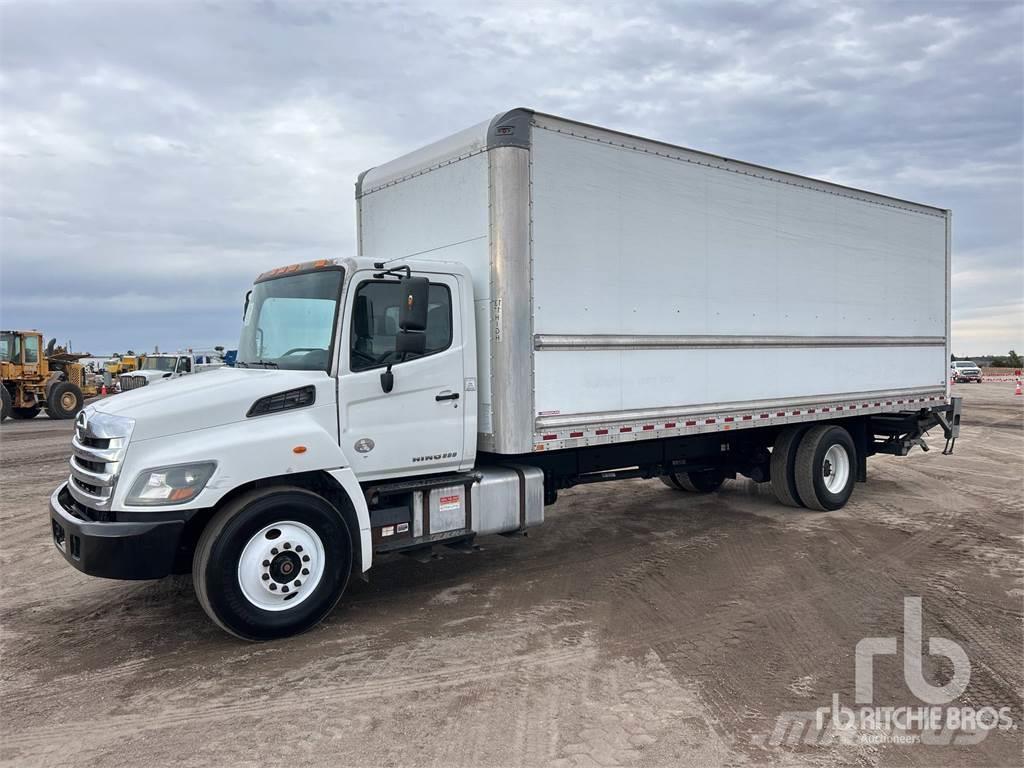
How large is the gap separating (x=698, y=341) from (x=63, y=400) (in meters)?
24.1

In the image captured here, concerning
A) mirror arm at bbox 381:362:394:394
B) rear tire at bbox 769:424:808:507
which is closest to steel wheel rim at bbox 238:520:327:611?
mirror arm at bbox 381:362:394:394

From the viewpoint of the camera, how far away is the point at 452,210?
6570mm

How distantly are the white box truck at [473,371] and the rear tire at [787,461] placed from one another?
22cm

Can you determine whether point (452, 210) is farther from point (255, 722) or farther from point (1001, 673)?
point (1001, 673)

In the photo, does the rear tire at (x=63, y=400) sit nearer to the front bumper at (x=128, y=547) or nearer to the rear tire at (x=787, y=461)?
the front bumper at (x=128, y=547)

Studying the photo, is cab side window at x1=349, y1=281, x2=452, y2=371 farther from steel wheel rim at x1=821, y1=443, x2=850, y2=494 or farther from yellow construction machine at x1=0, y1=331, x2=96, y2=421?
yellow construction machine at x1=0, y1=331, x2=96, y2=421

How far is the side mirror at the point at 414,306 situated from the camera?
17.7 ft

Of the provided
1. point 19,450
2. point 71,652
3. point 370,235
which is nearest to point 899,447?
point 370,235

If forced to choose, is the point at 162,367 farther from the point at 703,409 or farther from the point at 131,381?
the point at 703,409

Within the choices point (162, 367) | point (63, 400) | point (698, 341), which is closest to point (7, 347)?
point (63, 400)

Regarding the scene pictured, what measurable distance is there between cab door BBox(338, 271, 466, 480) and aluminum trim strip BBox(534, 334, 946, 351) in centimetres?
82

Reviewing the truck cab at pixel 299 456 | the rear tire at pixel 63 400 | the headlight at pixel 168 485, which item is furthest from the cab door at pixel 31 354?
the headlight at pixel 168 485

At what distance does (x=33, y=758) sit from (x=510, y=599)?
3.41 m

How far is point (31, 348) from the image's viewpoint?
960 inches
